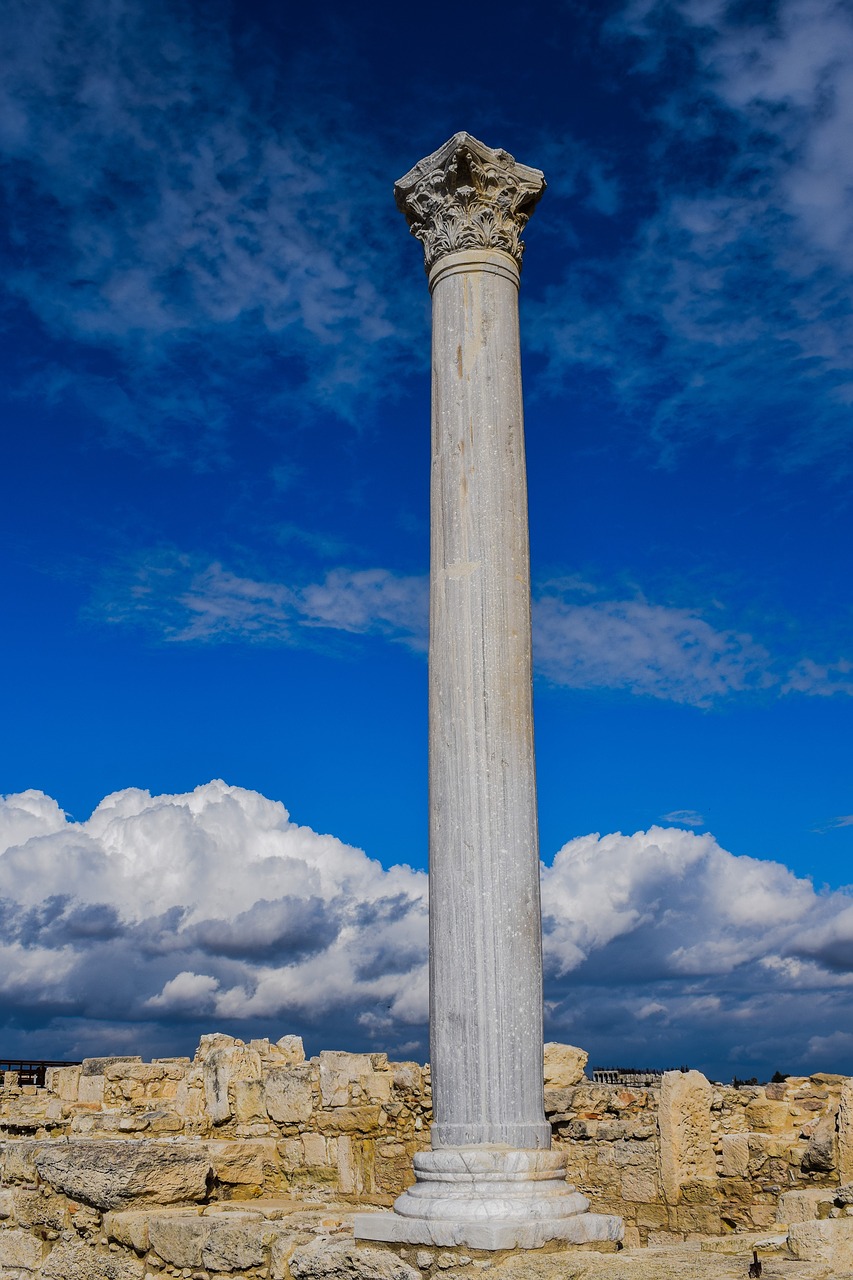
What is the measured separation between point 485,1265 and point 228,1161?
14.1 ft

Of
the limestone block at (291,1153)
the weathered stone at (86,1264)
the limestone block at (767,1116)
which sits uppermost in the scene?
the limestone block at (767,1116)

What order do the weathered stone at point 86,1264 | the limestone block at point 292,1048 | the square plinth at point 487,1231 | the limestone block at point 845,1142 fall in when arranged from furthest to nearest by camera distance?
the limestone block at point 292,1048, the limestone block at point 845,1142, the weathered stone at point 86,1264, the square plinth at point 487,1231

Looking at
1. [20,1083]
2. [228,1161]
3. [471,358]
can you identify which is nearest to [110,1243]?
[228,1161]

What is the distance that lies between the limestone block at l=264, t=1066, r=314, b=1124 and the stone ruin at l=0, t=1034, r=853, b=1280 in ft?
0.05

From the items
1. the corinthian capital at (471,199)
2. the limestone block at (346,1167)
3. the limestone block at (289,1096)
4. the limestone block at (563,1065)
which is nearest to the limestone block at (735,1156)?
the limestone block at (563,1065)

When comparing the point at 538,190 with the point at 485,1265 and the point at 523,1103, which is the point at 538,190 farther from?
the point at 485,1265

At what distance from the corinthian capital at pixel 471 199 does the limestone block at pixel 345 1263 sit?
5599mm

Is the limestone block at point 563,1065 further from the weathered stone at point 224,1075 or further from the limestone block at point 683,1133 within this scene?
the weathered stone at point 224,1075

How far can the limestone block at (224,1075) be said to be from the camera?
486 inches

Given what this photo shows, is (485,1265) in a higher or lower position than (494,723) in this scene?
lower

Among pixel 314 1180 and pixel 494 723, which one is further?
pixel 314 1180

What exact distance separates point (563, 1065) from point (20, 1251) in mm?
6493

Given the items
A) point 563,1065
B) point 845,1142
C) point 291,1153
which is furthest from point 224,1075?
point 845,1142

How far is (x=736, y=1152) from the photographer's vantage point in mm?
10422
